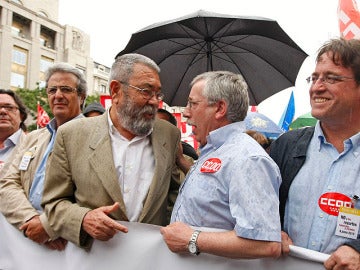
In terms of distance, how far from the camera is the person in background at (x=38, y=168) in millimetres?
2482

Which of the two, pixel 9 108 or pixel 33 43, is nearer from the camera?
pixel 9 108

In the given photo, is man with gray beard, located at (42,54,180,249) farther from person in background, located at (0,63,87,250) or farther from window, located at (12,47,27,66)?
window, located at (12,47,27,66)

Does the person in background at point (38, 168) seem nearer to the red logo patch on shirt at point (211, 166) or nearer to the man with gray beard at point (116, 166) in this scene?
the man with gray beard at point (116, 166)

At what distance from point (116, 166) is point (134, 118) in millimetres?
333

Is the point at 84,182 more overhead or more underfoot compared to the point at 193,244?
more overhead

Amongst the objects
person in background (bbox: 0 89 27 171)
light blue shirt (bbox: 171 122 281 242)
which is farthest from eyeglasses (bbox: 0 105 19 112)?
light blue shirt (bbox: 171 122 281 242)

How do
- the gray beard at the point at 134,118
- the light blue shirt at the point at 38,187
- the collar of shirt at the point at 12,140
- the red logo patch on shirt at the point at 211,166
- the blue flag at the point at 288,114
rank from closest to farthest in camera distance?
the red logo patch on shirt at the point at 211,166
the gray beard at the point at 134,118
the light blue shirt at the point at 38,187
the collar of shirt at the point at 12,140
the blue flag at the point at 288,114

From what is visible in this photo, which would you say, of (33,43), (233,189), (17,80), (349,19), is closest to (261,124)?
(349,19)

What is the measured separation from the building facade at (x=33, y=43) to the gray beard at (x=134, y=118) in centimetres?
3865

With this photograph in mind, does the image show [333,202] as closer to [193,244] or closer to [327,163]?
[327,163]

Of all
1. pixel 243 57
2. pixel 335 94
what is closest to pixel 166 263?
pixel 335 94

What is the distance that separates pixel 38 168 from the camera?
2.89 metres

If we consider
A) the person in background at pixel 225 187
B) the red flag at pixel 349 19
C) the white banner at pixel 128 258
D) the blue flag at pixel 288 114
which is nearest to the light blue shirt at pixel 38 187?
the white banner at pixel 128 258

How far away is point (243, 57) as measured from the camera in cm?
385
